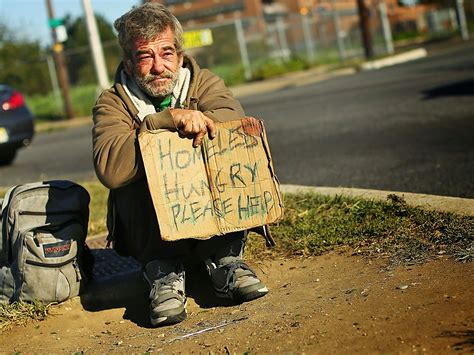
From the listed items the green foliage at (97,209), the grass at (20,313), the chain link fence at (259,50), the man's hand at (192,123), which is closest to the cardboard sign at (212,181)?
the man's hand at (192,123)

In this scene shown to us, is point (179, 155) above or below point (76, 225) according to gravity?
above

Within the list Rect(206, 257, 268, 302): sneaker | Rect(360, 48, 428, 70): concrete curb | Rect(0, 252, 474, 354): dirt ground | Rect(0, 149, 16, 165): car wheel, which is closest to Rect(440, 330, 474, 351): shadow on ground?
Rect(0, 252, 474, 354): dirt ground

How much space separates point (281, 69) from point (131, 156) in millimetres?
24104

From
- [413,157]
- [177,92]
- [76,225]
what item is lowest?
[413,157]

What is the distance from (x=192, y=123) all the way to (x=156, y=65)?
432mm

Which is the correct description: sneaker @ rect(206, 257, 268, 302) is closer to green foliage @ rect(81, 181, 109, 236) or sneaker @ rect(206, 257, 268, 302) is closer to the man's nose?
the man's nose

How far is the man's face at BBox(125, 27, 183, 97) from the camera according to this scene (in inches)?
151

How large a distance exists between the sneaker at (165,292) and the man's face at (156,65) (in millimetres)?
801

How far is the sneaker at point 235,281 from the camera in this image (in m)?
3.61

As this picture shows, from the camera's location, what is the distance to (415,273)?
3412 mm

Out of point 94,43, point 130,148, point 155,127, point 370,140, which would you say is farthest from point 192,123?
point 94,43

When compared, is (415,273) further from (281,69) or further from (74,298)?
(281,69)

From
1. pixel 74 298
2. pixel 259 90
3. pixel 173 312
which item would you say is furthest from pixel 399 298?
pixel 259 90

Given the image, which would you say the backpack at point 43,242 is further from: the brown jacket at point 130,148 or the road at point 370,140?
the road at point 370,140
